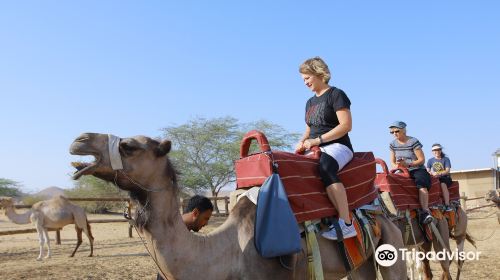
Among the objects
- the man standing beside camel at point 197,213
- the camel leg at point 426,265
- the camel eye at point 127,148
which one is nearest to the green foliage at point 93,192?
the camel leg at point 426,265

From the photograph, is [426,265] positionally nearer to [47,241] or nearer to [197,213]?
[197,213]

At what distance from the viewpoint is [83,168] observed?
10.3 ft

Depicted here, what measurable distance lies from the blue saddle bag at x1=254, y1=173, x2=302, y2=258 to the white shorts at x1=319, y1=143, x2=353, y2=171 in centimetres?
Result: 80

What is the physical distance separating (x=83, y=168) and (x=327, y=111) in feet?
7.14

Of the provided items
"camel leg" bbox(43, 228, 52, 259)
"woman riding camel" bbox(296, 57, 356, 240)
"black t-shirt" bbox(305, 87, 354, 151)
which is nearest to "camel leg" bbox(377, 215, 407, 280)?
"woman riding camel" bbox(296, 57, 356, 240)

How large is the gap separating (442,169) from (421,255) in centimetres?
214

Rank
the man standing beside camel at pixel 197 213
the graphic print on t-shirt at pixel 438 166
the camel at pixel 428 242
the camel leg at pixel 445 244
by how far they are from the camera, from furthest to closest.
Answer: the graphic print on t-shirt at pixel 438 166 → the camel leg at pixel 445 244 → the camel at pixel 428 242 → the man standing beside camel at pixel 197 213

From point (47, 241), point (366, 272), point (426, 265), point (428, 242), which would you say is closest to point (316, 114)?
point (366, 272)

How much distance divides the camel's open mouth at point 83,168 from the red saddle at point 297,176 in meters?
1.26

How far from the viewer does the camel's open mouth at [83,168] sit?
10.2 ft

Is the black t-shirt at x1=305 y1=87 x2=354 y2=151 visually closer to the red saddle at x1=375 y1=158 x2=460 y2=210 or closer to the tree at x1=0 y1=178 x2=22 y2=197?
the red saddle at x1=375 y1=158 x2=460 y2=210

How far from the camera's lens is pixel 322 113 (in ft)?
14.5

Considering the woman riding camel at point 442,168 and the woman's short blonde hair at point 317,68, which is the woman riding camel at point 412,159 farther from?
the woman's short blonde hair at point 317,68

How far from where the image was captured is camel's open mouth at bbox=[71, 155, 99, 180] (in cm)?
310
